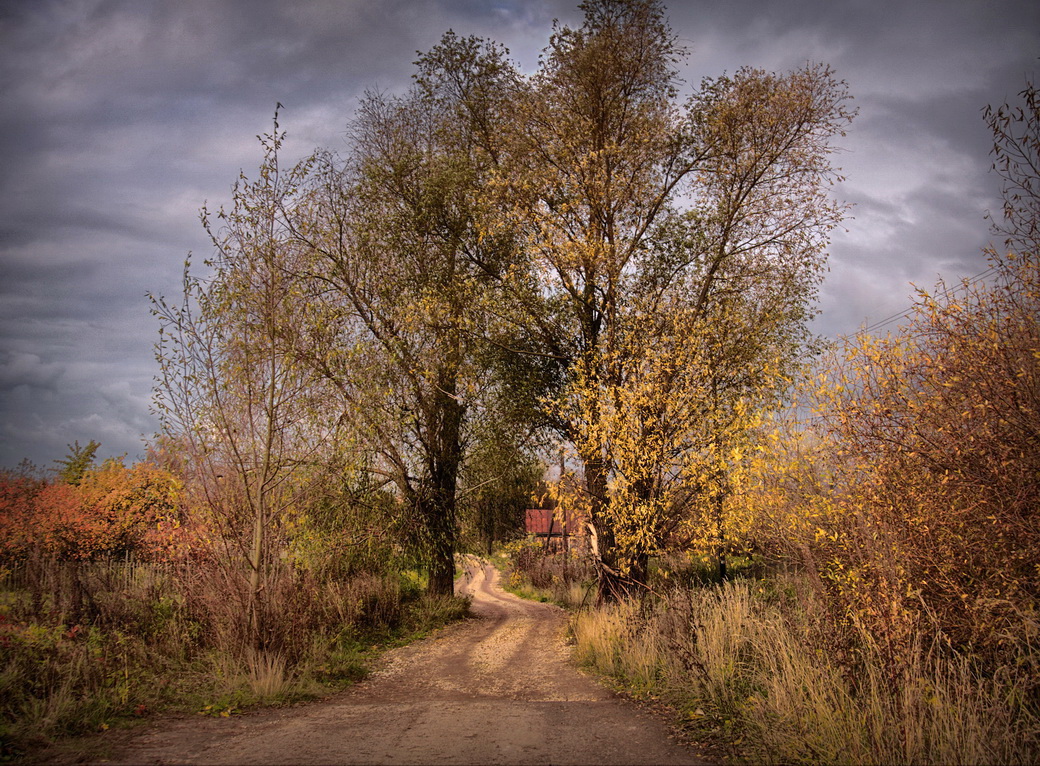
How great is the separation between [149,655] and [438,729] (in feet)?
14.5

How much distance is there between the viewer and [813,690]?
5.33m

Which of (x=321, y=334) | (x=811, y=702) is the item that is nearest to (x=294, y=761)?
(x=811, y=702)

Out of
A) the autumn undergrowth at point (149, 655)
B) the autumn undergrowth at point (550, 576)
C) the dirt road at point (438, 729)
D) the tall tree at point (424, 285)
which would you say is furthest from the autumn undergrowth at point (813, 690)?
the autumn undergrowth at point (550, 576)

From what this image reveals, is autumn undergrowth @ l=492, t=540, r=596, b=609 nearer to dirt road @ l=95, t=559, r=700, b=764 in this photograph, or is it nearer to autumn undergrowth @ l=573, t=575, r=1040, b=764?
dirt road @ l=95, t=559, r=700, b=764

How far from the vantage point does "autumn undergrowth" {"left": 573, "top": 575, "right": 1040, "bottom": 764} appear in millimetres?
4438

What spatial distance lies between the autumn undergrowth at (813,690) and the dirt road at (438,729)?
661 millimetres

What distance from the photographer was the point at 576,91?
13633mm

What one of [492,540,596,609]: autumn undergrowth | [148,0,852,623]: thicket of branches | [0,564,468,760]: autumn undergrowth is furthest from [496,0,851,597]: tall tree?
[492,540,596,609]: autumn undergrowth

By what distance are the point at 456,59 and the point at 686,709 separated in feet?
53.1

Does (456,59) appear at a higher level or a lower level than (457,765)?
higher

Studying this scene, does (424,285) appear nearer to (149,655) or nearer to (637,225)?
(637,225)

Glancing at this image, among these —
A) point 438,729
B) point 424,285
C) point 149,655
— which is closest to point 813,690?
point 438,729

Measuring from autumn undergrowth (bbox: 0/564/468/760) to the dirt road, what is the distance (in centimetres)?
58

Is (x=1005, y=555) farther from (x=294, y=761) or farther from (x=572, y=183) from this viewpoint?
(x=572, y=183)
